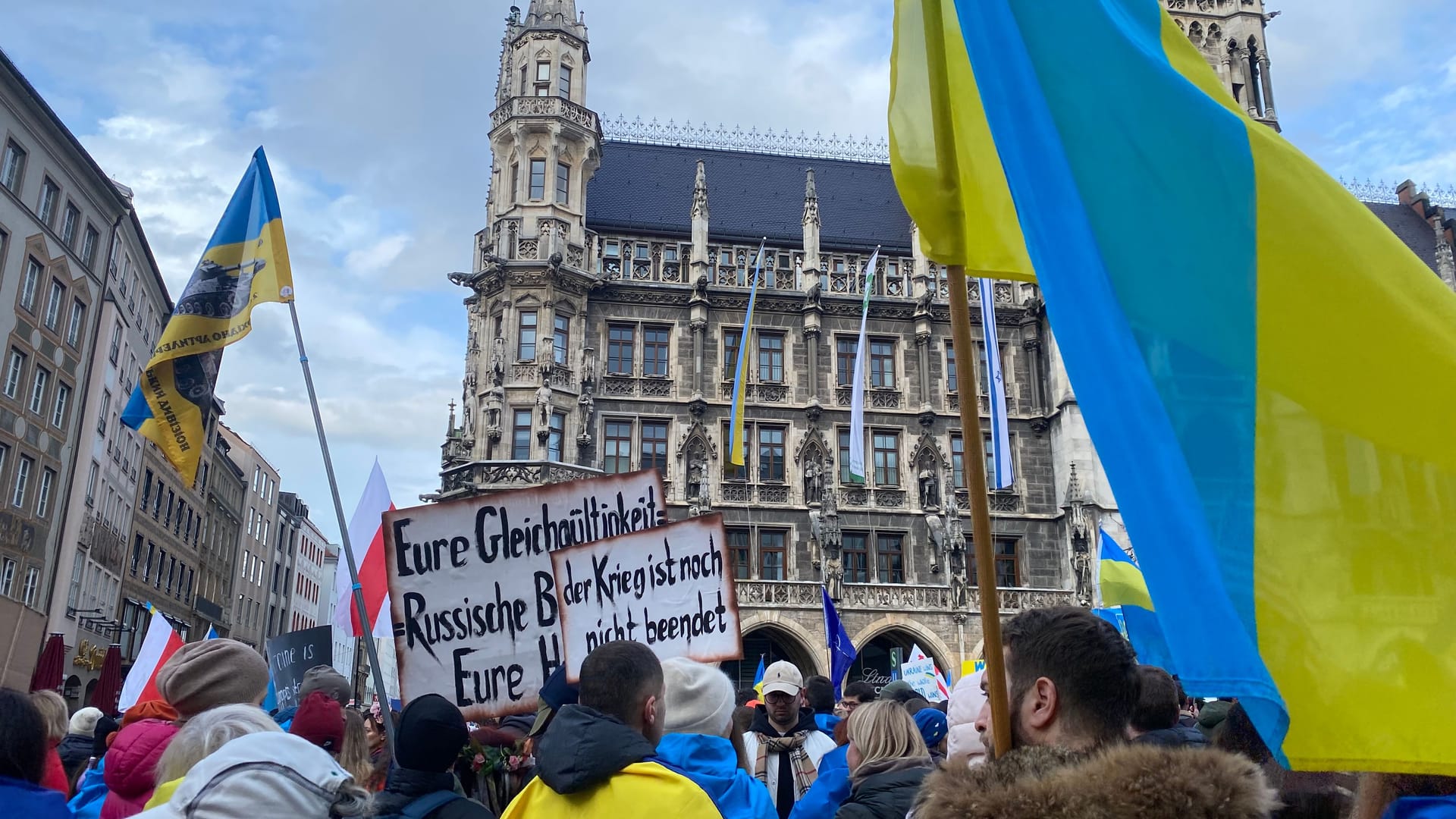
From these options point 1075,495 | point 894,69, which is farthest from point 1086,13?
point 1075,495

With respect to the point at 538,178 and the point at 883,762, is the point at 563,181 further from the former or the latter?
the point at 883,762

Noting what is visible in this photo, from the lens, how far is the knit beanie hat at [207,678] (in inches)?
146

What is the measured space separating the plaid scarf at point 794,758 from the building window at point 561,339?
23.9 m

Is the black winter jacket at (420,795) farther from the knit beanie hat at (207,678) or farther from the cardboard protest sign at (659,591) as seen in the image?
the cardboard protest sign at (659,591)

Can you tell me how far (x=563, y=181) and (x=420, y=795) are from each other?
28.7 metres

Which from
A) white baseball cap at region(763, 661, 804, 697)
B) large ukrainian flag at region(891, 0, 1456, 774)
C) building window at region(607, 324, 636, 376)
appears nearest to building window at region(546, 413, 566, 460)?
building window at region(607, 324, 636, 376)

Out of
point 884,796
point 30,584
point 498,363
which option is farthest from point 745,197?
point 884,796

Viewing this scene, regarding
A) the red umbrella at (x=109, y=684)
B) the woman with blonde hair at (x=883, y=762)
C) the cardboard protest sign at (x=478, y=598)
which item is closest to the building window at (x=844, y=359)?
the red umbrella at (x=109, y=684)

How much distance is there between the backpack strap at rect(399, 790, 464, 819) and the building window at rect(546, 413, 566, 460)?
24667 millimetres

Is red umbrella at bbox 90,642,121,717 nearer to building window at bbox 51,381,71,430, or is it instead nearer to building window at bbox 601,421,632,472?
building window at bbox 601,421,632,472

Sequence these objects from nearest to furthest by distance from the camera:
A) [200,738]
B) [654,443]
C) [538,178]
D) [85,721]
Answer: [200,738] → [85,721] → [654,443] → [538,178]

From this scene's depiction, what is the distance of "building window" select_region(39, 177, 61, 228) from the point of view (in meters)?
30.4

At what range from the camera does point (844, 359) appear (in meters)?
31.2

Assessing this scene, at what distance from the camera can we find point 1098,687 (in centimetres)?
233
